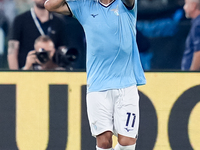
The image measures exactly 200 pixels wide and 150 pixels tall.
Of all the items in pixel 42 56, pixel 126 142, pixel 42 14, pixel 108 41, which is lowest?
pixel 126 142

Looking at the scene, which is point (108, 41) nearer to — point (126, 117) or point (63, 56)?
point (126, 117)

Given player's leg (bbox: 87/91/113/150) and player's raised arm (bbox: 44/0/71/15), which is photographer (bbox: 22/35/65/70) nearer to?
player's raised arm (bbox: 44/0/71/15)

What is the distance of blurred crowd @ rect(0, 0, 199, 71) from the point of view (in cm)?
531

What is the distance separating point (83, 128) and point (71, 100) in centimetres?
38

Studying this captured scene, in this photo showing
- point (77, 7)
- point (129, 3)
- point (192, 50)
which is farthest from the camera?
point (192, 50)

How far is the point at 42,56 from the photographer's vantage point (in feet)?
17.9

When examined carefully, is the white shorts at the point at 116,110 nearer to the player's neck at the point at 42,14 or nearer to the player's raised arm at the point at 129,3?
the player's raised arm at the point at 129,3

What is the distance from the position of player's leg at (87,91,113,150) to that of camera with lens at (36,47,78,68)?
136 cm

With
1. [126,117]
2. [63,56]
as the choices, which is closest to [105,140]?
[126,117]

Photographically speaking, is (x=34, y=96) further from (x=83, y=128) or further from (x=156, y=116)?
(x=156, y=116)

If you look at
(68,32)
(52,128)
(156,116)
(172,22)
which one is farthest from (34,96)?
(172,22)

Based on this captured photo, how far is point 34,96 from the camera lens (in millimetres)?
5461

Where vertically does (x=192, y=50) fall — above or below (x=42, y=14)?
below

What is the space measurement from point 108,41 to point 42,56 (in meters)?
1.67
